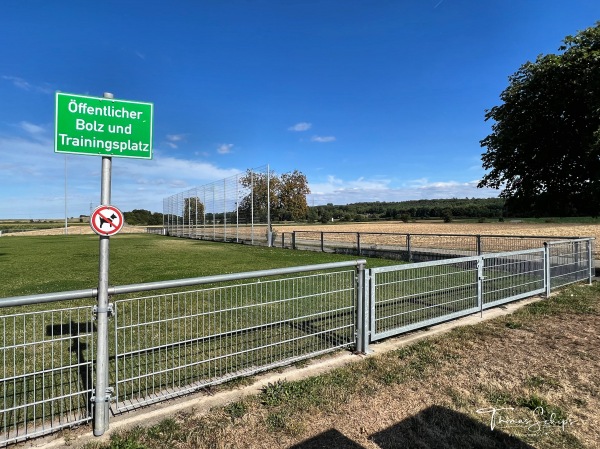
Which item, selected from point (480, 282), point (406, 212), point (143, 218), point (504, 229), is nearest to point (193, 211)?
point (504, 229)

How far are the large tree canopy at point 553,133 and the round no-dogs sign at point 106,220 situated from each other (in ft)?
33.1

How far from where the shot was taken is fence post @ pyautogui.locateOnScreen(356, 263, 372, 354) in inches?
180

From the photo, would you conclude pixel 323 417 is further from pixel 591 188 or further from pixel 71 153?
pixel 591 188

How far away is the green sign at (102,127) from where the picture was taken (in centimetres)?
284

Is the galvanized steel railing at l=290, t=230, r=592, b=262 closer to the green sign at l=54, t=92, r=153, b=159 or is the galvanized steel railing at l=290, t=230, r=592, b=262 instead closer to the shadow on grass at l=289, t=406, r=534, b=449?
the shadow on grass at l=289, t=406, r=534, b=449

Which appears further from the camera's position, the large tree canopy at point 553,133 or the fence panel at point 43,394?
the large tree canopy at point 553,133

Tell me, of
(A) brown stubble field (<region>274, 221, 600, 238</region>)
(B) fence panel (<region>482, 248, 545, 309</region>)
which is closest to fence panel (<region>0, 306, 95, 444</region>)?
(B) fence panel (<region>482, 248, 545, 309</region>)

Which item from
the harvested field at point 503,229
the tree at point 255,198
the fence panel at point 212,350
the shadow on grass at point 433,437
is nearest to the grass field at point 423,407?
the shadow on grass at point 433,437

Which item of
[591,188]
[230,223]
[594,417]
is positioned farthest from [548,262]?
[230,223]

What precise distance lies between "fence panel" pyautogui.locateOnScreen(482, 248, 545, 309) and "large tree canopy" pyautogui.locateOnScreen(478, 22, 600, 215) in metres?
3.22

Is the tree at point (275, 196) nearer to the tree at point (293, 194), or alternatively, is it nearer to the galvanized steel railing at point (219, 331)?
the tree at point (293, 194)

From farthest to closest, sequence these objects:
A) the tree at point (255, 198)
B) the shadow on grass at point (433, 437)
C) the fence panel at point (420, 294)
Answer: the tree at point (255, 198) → the fence panel at point (420, 294) → the shadow on grass at point (433, 437)

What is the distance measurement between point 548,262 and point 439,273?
3566 mm

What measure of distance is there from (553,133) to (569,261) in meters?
3.81
